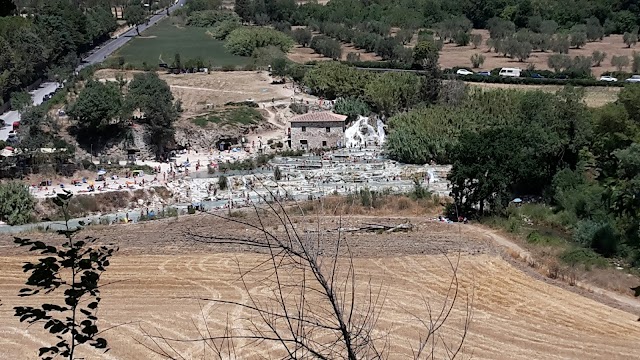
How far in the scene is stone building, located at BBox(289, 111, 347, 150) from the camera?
136 ft

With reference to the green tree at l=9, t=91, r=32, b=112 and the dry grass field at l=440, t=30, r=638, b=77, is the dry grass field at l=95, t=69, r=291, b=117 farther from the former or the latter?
the dry grass field at l=440, t=30, r=638, b=77

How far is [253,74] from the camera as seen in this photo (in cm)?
6066

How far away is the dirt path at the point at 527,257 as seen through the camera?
19.9 m

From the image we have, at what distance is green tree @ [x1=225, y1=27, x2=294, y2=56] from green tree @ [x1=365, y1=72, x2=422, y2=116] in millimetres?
26335

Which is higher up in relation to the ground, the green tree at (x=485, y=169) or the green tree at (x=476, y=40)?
the green tree at (x=476, y=40)

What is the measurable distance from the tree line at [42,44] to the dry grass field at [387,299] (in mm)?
31917

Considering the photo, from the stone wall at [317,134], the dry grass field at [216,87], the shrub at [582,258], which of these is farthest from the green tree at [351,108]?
the shrub at [582,258]

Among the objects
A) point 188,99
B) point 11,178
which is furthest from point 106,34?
point 11,178

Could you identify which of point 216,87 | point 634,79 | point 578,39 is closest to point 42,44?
point 216,87

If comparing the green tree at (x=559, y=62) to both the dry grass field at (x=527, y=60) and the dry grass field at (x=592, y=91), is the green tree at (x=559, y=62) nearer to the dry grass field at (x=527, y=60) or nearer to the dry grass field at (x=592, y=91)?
the dry grass field at (x=527, y=60)

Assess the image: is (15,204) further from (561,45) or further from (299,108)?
(561,45)

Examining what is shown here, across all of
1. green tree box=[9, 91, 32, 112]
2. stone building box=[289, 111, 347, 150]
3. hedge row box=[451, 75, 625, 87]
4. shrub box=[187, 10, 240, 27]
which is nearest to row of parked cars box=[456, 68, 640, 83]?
hedge row box=[451, 75, 625, 87]

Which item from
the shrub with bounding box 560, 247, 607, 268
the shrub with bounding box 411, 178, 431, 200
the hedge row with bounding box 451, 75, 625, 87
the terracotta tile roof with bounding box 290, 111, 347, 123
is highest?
the hedge row with bounding box 451, 75, 625, 87

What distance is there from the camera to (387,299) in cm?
1938
